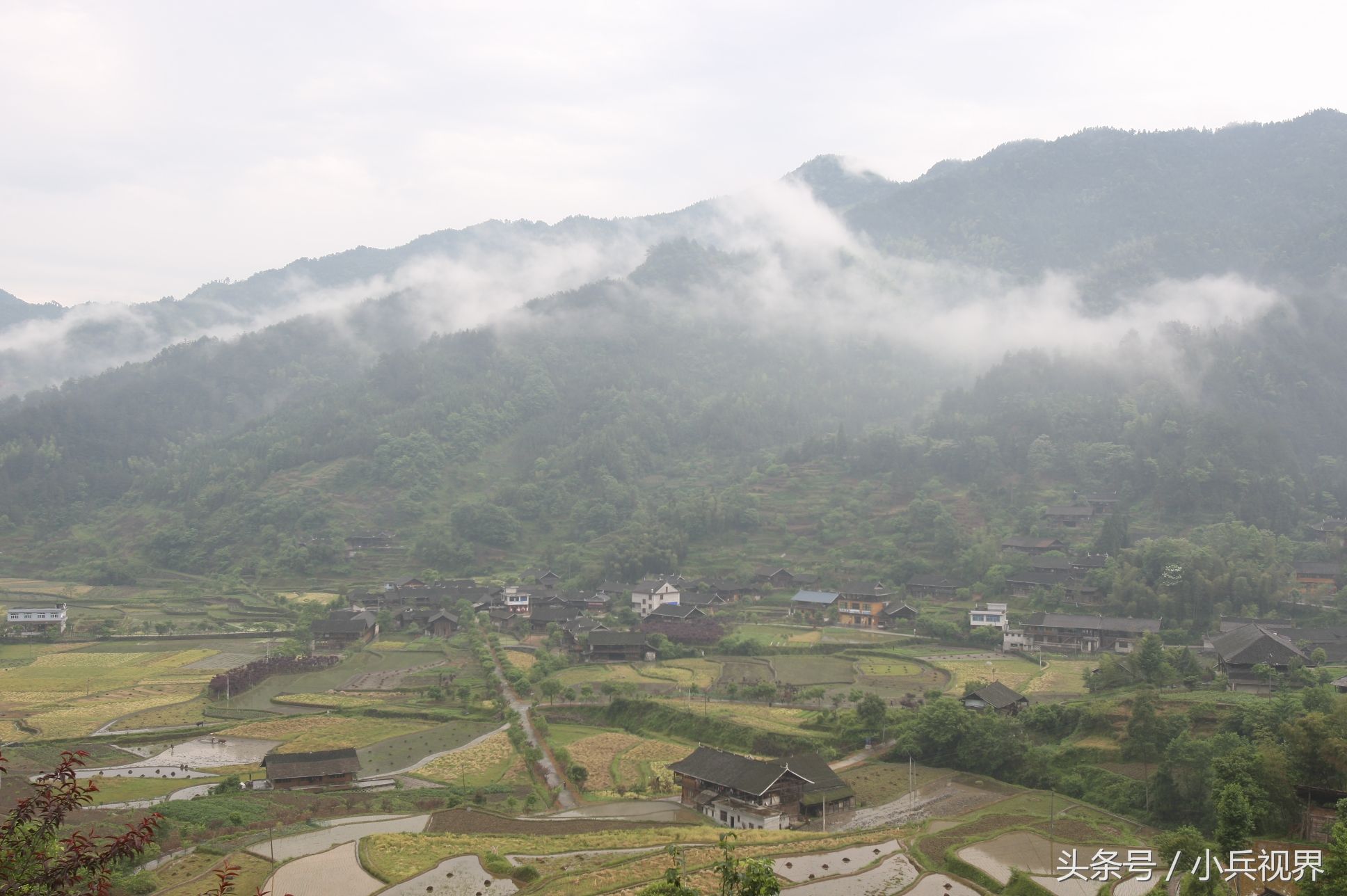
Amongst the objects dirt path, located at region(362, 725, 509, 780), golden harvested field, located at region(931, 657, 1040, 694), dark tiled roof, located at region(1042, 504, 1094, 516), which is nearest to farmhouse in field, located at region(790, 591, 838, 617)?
golden harvested field, located at region(931, 657, 1040, 694)

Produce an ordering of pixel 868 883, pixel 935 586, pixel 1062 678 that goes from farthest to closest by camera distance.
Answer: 1. pixel 935 586
2. pixel 1062 678
3. pixel 868 883

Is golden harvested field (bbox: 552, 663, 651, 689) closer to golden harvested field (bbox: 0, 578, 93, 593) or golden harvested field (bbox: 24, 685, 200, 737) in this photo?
golden harvested field (bbox: 24, 685, 200, 737)

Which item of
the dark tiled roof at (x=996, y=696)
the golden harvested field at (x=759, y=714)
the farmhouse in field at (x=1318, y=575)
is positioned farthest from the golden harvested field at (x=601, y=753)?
the farmhouse in field at (x=1318, y=575)

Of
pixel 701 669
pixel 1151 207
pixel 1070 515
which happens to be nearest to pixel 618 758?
pixel 701 669

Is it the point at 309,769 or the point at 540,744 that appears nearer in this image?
the point at 309,769

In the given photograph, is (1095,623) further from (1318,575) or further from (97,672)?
(97,672)

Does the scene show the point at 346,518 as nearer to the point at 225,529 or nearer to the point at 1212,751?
the point at 225,529

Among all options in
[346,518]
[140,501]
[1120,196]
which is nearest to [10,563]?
[140,501]
